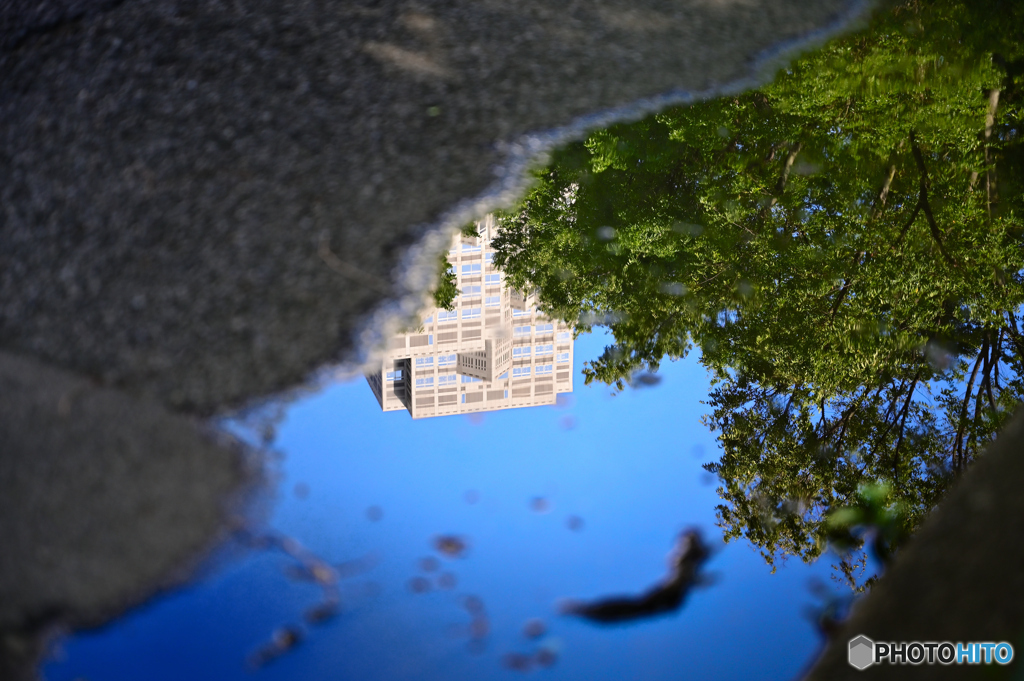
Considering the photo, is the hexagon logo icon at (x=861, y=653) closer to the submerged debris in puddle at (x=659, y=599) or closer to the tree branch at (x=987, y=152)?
the submerged debris in puddle at (x=659, y=599)

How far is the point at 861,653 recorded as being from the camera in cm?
218

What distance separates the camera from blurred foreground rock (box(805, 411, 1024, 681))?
2.11 metres

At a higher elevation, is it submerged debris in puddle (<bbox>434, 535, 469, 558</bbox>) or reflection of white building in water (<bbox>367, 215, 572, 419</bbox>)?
reflection of white building in water (<bbox>367, 215, 572, 419</bbox>)

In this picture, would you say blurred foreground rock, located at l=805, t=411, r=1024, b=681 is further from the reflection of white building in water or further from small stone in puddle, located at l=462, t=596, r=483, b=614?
the reflection of white building in water

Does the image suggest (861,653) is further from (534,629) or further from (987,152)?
(987,152)

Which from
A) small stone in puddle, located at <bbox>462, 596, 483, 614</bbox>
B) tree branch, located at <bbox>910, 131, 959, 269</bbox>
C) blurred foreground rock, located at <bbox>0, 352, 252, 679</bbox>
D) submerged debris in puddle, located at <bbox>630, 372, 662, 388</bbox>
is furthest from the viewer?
tree branch, located at <bbox>910, 131, 959, 269</bbox>

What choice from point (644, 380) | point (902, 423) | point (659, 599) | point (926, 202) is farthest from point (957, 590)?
point (926, 202)

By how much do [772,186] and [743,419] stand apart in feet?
5.58

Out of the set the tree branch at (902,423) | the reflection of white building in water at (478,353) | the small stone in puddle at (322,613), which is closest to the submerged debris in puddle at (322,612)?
the small stone in puddle at (322,613)

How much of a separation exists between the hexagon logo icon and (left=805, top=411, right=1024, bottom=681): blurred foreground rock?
2cm
